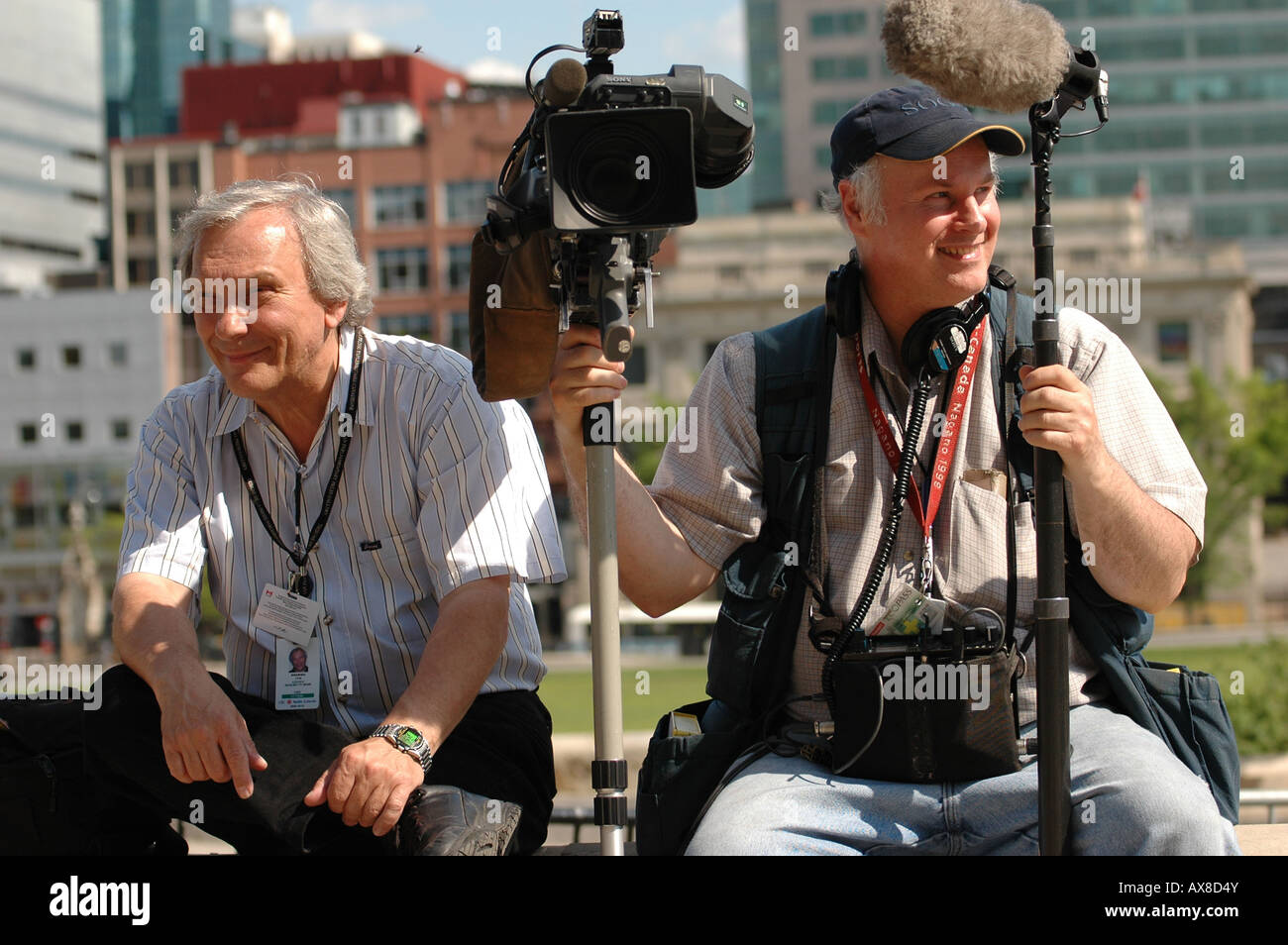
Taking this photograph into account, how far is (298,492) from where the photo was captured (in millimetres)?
3695

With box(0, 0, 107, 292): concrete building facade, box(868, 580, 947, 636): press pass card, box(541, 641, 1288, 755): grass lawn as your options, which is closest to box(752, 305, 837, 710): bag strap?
box(868, 580, 947, 636): press pass card

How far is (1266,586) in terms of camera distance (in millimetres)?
61844

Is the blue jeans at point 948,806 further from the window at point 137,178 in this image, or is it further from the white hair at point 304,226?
the window at point 137,178

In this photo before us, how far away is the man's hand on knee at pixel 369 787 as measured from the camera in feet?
10.3

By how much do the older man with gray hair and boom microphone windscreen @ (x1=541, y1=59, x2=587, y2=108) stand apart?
3.52ft

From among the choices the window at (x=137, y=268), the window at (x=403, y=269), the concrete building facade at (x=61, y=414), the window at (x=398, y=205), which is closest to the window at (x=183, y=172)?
the window at (x=137, y=268)

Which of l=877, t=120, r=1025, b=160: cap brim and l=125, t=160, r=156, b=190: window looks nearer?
l=877, t=120, r=1025, b=160: cap brim

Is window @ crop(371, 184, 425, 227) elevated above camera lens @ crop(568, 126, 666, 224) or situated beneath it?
elevated above

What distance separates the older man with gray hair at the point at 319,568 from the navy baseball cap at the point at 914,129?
105cm

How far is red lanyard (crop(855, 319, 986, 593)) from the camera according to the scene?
326cm

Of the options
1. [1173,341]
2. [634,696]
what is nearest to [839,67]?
[1173,341]

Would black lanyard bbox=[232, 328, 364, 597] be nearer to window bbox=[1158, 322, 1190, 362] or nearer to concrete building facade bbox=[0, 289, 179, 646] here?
window bbox=[1158, 322, 1190, 362]

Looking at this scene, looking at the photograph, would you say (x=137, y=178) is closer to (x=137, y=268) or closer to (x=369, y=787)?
(x=137, y=268)
